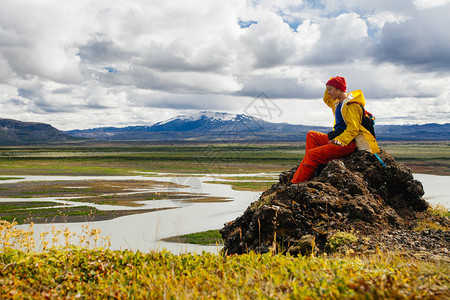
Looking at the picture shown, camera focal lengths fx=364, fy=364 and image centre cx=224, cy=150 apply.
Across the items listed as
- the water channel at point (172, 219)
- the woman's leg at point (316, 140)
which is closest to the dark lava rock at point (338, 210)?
the woman's leg at point (316, 140)

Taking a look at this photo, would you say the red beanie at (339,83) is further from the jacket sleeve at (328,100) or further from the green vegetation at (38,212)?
the green vegetation at (38,212)

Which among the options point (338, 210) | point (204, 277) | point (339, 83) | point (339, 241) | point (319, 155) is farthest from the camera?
point (319, 155)

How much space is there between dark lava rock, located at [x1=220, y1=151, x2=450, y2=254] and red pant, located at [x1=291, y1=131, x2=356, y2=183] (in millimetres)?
233

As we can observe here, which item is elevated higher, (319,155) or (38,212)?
(319,155)

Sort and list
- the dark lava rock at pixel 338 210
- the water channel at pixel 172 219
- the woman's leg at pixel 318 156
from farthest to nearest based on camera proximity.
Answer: the water channel at pixel 172 219, the woman's leg at pixel 318 156, the dark lava rock at pixel 338 210

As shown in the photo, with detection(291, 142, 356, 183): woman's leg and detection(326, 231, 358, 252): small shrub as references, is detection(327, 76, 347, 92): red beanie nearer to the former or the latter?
detection(291, 142, 356, 183): woman's leg

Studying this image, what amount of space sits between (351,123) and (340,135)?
1.23 feet

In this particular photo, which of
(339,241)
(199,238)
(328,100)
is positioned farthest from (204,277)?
(199,238)

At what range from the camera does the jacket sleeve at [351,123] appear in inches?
317

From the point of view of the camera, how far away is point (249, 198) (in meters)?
34.0

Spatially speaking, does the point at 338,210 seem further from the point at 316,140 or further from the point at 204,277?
the point at 204,277

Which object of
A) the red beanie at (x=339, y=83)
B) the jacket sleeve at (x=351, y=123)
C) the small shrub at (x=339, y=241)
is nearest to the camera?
the small shrub at (x=339, y=241)

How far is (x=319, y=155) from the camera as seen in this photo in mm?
8586

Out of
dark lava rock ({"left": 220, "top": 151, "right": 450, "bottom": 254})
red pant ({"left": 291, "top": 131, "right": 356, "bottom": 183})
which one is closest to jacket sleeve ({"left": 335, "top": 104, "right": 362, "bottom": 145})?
red pant ({"left": 291, "top": 131, "right": 356, "bottom": 183})
